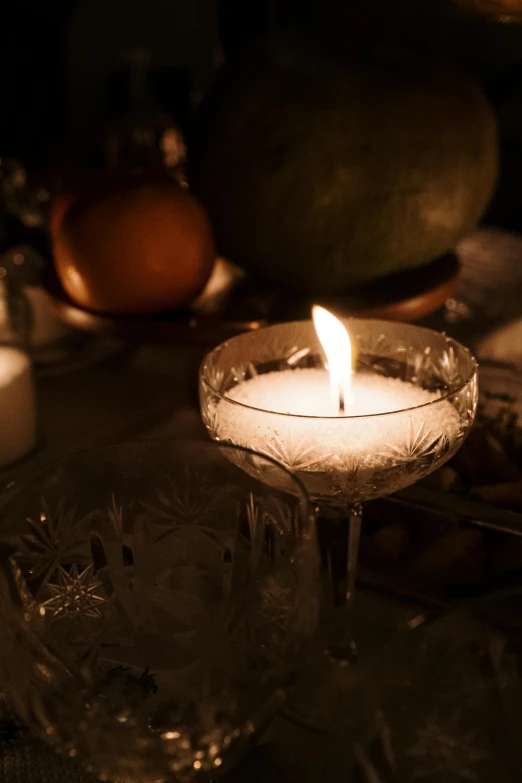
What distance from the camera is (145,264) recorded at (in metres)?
0.63

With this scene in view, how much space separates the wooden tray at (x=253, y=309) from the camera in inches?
24.4

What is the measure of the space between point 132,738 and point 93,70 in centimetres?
176

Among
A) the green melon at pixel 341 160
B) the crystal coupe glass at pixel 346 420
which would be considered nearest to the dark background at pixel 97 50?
the green melon at pixel 341 160

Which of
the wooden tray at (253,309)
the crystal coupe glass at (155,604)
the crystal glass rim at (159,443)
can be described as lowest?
the wooden tray at (253,309)

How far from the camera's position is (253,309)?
2.22 ft

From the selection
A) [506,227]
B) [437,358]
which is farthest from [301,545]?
[506,227]

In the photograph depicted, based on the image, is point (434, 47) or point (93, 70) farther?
point (93, 70)

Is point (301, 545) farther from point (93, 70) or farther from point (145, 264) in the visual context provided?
point (93, 70)

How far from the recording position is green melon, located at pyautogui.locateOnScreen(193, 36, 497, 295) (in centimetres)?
66

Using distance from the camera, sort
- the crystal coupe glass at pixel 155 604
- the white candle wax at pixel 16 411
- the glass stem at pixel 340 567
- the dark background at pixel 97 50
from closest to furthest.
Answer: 1. the crystal coupe glass at pixel 155 604
2. the glass stem at pixel 340 567
3. the white candle wax at pixel 16 411
4. the dark background at pixel 97 50

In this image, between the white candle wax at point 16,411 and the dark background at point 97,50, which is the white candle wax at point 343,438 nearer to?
the white candle wax at point 16,411

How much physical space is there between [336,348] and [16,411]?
0.84ft

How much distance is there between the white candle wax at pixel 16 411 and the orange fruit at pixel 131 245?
0.07m

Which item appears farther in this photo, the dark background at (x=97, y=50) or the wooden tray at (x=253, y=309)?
the dark background at (x=97, y=50)
